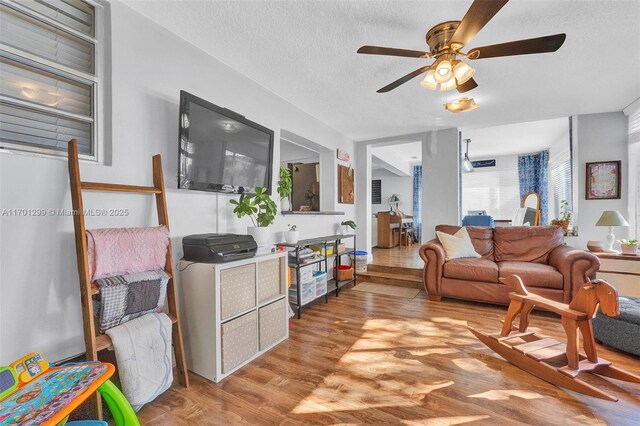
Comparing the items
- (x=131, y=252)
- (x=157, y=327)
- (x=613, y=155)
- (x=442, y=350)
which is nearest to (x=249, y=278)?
(x=157, y=327)

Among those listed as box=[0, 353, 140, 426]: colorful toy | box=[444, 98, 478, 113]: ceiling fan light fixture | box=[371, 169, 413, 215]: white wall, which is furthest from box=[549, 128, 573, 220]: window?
box=[0, 353, 140, 426]: colorful toy

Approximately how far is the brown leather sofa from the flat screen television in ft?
7.54

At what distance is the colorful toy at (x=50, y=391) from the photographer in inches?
32.7

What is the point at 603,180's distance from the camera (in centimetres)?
369

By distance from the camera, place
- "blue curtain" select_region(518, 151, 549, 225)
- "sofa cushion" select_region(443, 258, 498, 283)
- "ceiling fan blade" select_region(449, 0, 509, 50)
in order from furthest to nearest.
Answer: "blue curtain" select_region(518, 151, 549, 225) < "sofa cushion" select_region(443, 258, 498, 283) < "ceiling fan blade" select_region(449, 0, 509, 50)

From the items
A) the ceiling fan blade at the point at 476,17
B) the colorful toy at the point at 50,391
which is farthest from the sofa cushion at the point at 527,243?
the colorful toy at the point at 50,391

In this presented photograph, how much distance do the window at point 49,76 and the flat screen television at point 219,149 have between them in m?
0.50

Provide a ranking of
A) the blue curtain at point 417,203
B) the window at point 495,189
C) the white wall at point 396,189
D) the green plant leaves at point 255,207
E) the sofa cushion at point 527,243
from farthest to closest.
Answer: the white wall at point 396,189
the blue curtain at point 417,203
the window at point 495,189
the sofa cushion at point 527,243
the green plant leaves at point 255,207

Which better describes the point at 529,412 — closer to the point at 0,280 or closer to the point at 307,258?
the point at 307,258

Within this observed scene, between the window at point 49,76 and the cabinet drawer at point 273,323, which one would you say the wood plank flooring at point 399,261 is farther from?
the window at point 49,76

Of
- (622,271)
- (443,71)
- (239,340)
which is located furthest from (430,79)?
(622,271)

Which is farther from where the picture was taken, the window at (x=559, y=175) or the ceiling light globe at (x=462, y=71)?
the window at (x=559, y=175)

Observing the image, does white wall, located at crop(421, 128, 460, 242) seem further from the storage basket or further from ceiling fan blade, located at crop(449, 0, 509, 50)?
ceiling fan blade, located at crop(449, 0, 509, 50)

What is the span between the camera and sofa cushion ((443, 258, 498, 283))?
3096 mm
